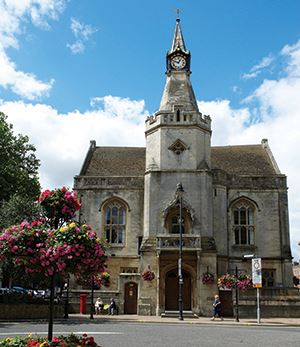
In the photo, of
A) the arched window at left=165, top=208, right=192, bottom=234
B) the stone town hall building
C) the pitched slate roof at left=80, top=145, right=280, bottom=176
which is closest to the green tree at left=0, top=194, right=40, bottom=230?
the stone town hall building

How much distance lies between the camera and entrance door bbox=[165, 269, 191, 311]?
31328mm

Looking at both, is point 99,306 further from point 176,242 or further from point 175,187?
point 175,187

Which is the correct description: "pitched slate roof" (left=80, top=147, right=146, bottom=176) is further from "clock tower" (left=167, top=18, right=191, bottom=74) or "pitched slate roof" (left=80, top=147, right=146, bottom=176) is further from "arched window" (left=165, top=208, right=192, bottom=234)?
"clock tower" (left=167, top=18, right=191, bottom=74)

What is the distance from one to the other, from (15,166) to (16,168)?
0.88ft

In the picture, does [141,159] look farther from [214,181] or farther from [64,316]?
[64,316]

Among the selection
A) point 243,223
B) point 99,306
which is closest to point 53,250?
point 99,306

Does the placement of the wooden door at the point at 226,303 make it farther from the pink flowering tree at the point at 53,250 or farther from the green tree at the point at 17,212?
the pink flowering tree at the point at 53,250

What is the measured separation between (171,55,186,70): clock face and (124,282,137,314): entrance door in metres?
18.2

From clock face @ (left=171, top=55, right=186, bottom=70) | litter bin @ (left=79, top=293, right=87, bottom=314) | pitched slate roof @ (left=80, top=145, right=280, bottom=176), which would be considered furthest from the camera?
pitched slate roof @ (left=80, top=145, right=280, bottom=176)

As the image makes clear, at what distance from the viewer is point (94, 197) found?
36.4 m

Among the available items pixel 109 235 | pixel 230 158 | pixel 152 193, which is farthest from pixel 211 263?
pixel 230 158

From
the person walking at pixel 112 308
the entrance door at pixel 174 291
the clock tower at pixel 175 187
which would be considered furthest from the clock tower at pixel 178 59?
the person walking at pixel 112 308

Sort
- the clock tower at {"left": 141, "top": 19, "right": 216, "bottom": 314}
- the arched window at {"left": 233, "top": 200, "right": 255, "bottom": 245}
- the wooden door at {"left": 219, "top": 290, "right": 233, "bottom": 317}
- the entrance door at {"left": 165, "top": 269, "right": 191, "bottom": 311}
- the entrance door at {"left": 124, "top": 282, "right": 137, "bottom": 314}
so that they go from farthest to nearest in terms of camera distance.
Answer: the arched window at {"left": 233, "top": 200, "right": 255, "bottom": 245} < the entrance door at {"left": 124, "top": 282, "right": 137, "bottom": 314} < the entrance door at {"left": 165, "top": 269, "right": 191, "bottom": 311} < the clock tower at {"left": 141, "top": 19, "right": 216, "bottom": 314} < the wooden door at {"left": 219, "top": 290, "right": 233, "bottom": 317}

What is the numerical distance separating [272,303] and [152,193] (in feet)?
36.6
